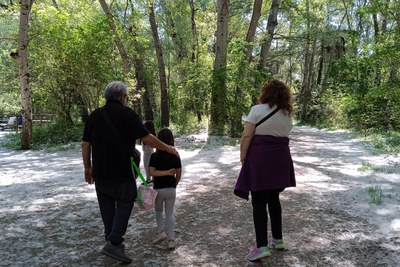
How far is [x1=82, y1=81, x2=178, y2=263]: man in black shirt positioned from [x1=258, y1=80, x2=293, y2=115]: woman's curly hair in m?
1.13

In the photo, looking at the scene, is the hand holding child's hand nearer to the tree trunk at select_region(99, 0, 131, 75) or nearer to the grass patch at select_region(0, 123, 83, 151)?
the grass patch at select_region(0, 123, 83, 151)

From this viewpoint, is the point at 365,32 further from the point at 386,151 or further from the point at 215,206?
the point at 215,206

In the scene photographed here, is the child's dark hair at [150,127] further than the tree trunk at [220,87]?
No

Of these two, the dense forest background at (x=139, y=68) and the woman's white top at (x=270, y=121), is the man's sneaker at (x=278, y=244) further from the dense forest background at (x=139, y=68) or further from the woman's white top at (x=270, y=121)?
the dense forest background at (x=139, y=68)

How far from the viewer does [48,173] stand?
848 centimetres

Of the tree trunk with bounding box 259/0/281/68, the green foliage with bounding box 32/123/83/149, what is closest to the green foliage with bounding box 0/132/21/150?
the green foliage with bounding box 32/123/83/149

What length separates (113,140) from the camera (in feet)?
11.1

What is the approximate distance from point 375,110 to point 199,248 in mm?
14931

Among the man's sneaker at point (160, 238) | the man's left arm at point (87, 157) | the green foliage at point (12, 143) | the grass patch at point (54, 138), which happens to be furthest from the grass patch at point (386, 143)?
the green foliage at point (12, 143)

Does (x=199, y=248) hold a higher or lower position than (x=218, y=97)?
lower

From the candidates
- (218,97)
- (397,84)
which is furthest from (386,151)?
(218,97)

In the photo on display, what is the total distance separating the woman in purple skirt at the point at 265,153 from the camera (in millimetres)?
3463

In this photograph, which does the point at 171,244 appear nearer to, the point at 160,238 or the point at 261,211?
the point at 160,238

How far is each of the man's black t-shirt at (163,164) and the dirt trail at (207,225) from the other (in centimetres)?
74
